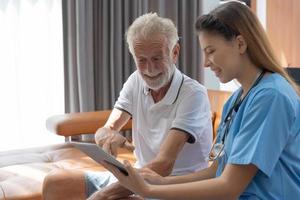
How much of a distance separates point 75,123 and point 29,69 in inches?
33.5

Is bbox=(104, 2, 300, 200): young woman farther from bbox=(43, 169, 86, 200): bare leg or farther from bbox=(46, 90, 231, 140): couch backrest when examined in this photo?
bbox=(46, 90, 231, 140): couch backrest

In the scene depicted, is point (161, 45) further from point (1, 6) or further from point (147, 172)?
point (1, 6)

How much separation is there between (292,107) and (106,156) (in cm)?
52

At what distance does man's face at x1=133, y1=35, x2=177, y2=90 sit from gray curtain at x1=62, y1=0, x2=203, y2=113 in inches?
66.5

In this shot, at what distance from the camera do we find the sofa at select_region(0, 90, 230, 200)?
246 cm

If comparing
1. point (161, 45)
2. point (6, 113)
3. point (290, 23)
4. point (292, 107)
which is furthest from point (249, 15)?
point (6, 113)

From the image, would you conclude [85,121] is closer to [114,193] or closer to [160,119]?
[160,119]

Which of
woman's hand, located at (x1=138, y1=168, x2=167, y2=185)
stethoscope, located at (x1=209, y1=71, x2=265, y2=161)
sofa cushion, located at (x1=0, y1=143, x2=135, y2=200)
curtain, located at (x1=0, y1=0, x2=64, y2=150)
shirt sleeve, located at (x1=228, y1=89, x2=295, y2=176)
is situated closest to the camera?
shirt sleeve, located at (x1=228, y1=89, x2=295, y2=176)

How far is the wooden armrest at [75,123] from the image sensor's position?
2.79 metres

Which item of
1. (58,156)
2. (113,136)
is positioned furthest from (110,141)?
(58,156)

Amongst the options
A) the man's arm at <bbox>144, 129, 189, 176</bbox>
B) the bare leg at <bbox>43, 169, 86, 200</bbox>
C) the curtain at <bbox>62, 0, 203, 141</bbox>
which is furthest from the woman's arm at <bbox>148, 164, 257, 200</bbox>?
the curtain at <bbox>62, 0, 203, 141</bbox>

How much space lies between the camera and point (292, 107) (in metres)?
1.25

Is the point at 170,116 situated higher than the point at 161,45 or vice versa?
the point at 161,45

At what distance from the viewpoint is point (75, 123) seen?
9.27ft
